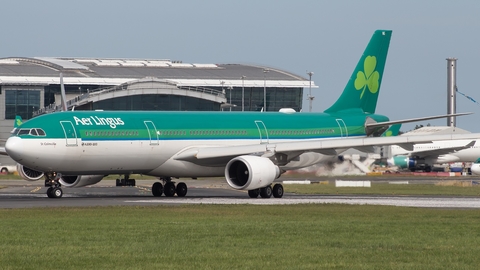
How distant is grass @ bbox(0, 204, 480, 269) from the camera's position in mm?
16141

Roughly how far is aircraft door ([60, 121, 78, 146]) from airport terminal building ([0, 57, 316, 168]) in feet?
174

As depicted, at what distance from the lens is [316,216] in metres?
26.8

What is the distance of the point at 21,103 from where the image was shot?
107 m

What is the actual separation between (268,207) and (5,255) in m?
15.3

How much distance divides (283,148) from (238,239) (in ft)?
64.8

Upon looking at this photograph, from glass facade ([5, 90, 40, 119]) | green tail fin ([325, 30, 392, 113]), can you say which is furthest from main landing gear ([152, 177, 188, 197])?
glass facade ([5, 90, 40, 119])

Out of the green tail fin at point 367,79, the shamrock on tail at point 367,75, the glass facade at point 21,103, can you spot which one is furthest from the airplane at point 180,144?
the glass facade at point 21,103

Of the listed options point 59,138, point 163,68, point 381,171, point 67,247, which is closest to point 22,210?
point 59,138

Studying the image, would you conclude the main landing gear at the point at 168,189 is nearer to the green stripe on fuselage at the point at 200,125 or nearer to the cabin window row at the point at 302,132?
the green stripe on fuselage at the point at 200,125

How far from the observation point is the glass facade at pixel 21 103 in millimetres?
106125

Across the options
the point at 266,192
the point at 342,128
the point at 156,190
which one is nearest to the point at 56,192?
the point at 156,190

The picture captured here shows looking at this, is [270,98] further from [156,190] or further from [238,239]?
[238,239]

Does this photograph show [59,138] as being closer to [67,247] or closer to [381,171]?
[67,247]

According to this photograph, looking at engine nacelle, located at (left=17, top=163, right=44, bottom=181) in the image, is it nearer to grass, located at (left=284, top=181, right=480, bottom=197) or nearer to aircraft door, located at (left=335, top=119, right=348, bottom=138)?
grass, located at (left=284, top=181, right=480, bottom=197)
